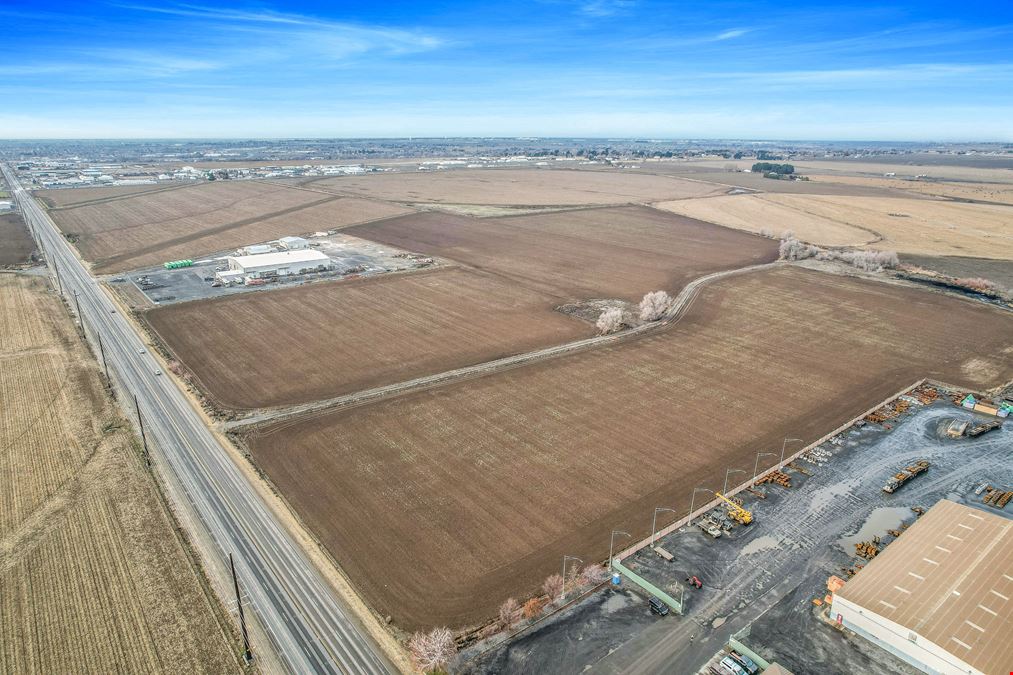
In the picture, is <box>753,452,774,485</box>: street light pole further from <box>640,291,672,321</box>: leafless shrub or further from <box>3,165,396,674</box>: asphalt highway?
<box>640,291,672,321</box>: leafless shrub

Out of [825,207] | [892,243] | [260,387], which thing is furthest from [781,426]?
[825,207]

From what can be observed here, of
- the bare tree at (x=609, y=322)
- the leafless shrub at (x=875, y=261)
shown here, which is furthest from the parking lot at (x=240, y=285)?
the leafless shrub at (x=875, y=261)

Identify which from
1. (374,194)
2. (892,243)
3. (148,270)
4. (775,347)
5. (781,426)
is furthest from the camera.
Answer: (374,194)

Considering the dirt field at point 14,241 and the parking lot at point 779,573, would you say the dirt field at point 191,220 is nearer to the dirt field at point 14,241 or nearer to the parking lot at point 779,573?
the dirt field at point 14,241

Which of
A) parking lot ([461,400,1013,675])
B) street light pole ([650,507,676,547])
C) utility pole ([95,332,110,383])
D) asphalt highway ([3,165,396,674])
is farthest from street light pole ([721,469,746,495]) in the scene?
utility pole ([95,332,110,383])

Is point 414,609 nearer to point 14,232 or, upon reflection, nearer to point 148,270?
point 148,270

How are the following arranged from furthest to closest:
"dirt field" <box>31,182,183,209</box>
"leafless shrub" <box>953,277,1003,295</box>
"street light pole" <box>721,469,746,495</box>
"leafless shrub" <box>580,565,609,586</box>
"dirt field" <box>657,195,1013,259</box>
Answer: "dirt field" <box>31,182,183,209</box>
"dirt field" <box>657,195,1013,259</box>
"leafless shrub" <box>953,277,1003,295</box>
"street light pole" <box>721,469,746,495</box>
"leafless shrub" <box>580,565,609,586</box>
